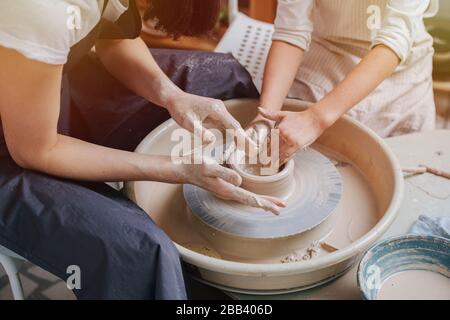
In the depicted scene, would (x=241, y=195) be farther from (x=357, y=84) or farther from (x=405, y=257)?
(x=357, y=84)

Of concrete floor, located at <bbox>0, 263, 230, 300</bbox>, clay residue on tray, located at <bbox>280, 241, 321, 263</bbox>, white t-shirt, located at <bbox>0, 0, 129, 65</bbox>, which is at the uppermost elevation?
white t-shirt, located at <bbox>0, 0, 129, 65</bbox>

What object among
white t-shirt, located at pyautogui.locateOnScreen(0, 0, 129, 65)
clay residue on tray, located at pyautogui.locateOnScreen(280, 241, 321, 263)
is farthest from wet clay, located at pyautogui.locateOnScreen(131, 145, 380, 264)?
white t-shirt, located at pyautogui.locateOnScreen(0, 0, 129, 65)

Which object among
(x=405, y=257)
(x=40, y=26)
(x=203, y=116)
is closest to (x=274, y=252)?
(x=405, y=257)

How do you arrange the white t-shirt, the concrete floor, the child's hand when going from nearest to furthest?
1. the white t-shirt
2. the child's hand
3. the concrete floor

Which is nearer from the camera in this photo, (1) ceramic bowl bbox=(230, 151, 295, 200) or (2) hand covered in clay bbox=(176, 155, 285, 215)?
(2) hand covered in clay bbox=(176, 155, 285, 215)

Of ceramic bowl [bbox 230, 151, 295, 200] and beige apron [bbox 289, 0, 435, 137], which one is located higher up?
beige apron [bbox 289, 0, 435, 137]

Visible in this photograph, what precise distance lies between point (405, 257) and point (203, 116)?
2.02ft

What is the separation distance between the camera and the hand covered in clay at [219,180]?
119cm

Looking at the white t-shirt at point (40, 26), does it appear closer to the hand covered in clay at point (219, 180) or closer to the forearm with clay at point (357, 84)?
the hand covered in clay at point (219, 180)

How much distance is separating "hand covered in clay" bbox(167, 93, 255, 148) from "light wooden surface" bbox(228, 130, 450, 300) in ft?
1.30

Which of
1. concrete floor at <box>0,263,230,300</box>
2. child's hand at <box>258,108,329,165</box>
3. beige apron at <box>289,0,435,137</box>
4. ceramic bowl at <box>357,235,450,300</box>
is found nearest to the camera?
ceramic bowl at <box>357,235,450,300</box>

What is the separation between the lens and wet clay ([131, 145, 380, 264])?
133 cm

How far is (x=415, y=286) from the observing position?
1186 millimetres

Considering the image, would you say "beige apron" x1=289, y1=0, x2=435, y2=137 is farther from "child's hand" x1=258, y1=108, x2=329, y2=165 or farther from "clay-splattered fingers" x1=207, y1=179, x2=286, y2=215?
"clay-splattered fingers" x1=207, y1=179, x2=286, y2=215
